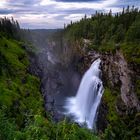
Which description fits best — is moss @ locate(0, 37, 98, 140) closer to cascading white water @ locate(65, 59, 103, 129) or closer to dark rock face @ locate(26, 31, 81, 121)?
dark rock face @ locate(26, 31, 81, 121)

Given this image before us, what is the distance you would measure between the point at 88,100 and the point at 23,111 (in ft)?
138

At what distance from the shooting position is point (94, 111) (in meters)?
76.4

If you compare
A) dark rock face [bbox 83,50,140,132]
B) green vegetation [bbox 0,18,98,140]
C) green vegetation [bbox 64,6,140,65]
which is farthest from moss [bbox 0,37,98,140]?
green vegetation [bbox 64,6,140,65]

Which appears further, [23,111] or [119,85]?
[119,85]

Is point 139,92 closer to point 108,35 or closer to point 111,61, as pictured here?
point 111,61

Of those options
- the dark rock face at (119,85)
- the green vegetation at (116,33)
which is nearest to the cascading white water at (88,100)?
the dark rock face at (119,85)

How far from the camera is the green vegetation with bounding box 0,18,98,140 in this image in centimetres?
1390

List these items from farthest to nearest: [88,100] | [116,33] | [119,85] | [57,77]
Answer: [57,77] < [116,33] < [88,100] < [119,85]

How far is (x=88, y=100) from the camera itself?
84.5m

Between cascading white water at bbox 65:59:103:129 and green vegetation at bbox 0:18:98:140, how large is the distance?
14.2 meters

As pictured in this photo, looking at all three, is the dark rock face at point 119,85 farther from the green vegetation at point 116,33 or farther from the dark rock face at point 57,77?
the dark rock face at point 57,77

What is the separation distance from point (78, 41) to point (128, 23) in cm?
2886

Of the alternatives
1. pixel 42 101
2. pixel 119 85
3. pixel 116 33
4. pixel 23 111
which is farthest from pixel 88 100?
pixel 23 111

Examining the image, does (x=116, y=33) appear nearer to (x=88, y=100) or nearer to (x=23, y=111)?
(x=88, y=100)
